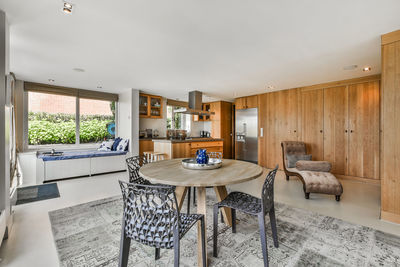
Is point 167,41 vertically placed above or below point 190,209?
above

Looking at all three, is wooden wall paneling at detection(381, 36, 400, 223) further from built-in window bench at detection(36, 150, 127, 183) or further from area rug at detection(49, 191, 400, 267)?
built-in window bench at detection(36, 150, 127, 183)

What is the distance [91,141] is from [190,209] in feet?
14.2

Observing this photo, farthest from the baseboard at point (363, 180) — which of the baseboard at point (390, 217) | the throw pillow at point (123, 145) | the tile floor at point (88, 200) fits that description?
the throw pillow at point (123, 145)

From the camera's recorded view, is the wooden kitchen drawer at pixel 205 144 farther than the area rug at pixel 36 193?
Yes

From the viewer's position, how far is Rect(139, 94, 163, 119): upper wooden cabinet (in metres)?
5.66

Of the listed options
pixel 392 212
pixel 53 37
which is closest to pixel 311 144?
pixel 392 212

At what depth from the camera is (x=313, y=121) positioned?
4.79 meters

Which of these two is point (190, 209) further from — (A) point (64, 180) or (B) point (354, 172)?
(B) point (354, 172)

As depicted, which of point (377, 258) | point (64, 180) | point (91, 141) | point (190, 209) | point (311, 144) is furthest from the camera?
point (91, 141)

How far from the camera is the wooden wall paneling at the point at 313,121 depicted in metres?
4.68

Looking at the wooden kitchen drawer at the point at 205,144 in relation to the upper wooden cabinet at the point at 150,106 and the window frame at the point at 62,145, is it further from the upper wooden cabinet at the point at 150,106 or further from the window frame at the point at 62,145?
the window frame at the point at 62,145

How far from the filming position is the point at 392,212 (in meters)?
2.30

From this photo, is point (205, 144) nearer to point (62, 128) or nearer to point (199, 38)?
point (199, 38)

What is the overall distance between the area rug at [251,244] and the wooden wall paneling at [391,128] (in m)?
0.53
